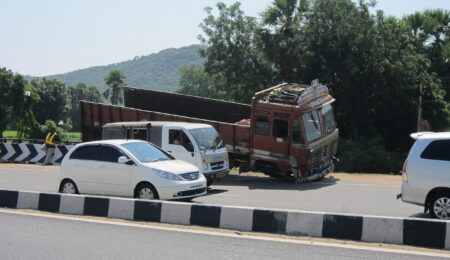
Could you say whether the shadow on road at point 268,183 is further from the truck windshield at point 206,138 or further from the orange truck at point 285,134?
the truck windshield at point 206,138

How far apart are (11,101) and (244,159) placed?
36.8 m

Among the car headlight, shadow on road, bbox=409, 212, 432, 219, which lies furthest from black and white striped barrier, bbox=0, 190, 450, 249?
shadow on road, bbox=409, 212, 432, 219

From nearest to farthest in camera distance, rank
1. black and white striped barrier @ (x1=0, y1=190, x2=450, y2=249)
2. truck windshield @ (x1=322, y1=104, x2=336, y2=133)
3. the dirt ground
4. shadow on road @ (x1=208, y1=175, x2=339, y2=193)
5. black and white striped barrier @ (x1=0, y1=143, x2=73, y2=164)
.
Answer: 1. black and white striped barrier @ (x1=0, y1=190, x2=450, y2=249)
2. shadow on road @ (x1=208, y1=175, x2=339, y2=193)
3. the dirt ground
4. truck windshield @ (x1=322, y1=104, x2=336, y2=133)
5. black and white striped barrier @ (x1=0, y1=143, x2=73, y2=164)

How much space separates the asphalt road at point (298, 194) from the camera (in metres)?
13.0

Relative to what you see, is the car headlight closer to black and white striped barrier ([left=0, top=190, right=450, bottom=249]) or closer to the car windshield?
the car windshield

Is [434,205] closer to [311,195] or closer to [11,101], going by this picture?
[311,195]

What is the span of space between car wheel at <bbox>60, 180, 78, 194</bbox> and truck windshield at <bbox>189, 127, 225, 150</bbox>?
3927 millimetres

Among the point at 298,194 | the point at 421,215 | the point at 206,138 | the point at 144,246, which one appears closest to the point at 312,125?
the point at 298,194

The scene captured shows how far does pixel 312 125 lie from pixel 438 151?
7.81 meters

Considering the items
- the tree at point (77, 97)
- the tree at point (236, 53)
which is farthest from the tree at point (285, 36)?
the tree at point (77, 97)

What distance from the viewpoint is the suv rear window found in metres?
10.9

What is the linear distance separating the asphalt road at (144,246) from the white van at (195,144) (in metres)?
6.60

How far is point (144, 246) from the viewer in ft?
27.3

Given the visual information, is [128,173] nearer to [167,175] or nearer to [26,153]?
[167,175]
